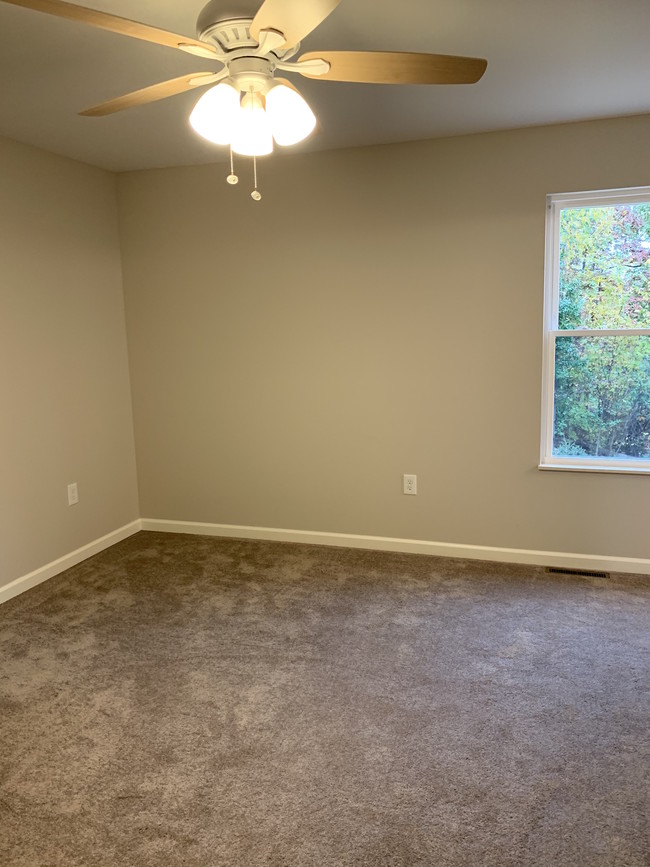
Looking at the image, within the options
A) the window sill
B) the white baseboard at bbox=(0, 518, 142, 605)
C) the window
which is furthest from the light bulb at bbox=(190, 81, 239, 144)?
the white baseboard at bbox=(0, 518, 142, 605)

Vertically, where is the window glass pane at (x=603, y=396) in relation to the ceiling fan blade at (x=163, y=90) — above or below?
below

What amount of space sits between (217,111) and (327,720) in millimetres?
1980

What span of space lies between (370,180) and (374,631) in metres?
2.41

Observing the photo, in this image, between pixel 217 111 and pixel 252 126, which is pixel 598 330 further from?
pixel 217 111

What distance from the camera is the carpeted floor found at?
1.71 m

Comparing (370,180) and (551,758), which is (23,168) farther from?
(551,758)

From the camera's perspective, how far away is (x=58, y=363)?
11.8ft

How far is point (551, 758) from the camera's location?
6.52 feet

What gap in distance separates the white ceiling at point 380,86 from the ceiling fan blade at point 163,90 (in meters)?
0.27

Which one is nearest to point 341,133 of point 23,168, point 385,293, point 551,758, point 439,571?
point 385,293

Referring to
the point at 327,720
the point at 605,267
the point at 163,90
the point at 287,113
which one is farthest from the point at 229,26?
the point at 605,267

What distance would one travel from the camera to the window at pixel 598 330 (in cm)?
327

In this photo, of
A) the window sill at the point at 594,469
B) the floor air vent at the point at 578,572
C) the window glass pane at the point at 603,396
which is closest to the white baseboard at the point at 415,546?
the floor air vent at the point at 578,572

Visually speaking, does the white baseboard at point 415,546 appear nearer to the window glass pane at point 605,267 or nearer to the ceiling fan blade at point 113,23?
the window glass pane at point 605,267
